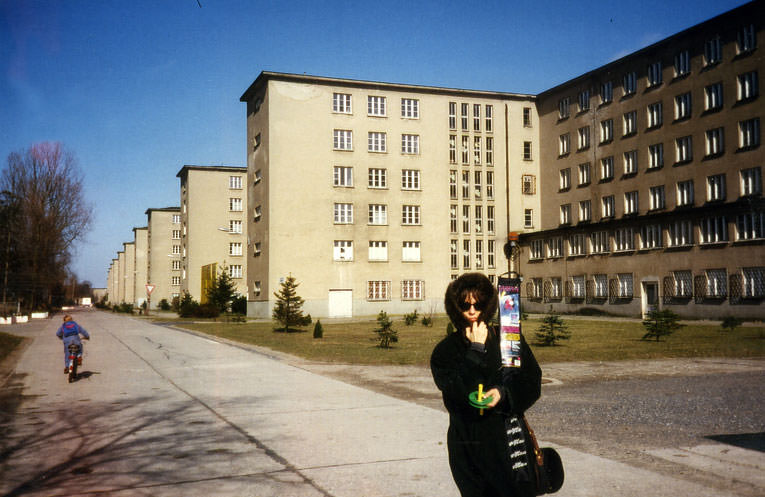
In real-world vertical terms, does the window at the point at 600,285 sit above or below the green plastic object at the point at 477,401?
above

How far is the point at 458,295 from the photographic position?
367 centimetres

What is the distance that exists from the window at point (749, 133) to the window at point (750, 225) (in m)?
3.80

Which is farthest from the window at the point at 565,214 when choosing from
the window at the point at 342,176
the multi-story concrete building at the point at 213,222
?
the multi-story concrete building at the point at 213,222

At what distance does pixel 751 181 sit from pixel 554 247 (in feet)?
58.2

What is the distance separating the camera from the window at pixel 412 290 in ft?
178

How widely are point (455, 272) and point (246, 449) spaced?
162 ft

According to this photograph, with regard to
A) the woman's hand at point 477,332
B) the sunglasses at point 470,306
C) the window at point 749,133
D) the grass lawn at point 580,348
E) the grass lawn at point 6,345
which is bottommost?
the grass lawn at point 580,348

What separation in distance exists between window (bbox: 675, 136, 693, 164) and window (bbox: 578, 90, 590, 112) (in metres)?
9.93

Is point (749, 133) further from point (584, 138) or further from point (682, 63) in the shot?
point (584, 138)

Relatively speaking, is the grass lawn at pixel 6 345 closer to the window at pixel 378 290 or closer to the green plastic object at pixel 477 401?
the green plastic object at pixel 477 401

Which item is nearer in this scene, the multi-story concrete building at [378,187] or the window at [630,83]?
the window at [630,83]

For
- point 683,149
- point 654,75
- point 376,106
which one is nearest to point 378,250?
point 376,106

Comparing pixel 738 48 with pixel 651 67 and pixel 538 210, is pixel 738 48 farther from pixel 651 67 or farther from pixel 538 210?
pixel 538 210

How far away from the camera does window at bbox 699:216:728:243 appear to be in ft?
125
